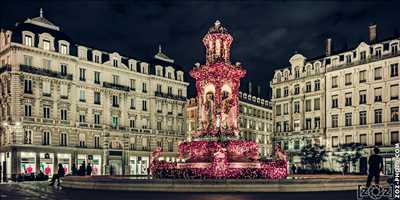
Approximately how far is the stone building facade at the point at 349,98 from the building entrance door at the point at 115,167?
25.4 metres

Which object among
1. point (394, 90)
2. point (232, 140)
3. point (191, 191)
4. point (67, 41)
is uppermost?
point (67, 41)

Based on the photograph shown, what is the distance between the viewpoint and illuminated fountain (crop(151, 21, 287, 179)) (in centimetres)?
2661

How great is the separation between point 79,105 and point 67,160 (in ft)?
25.4

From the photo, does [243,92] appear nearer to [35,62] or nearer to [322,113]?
[322,113]

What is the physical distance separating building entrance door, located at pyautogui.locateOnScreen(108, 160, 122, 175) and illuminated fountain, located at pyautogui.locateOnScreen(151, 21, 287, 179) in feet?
141

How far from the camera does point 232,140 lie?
28719 millimetres

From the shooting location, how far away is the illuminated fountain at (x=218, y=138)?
2661 cm

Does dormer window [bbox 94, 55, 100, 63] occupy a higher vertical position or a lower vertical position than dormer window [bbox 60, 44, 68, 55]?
lower

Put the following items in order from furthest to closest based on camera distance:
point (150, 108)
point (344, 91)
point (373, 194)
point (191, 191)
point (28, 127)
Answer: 1. point (150, 108)
2. point (344, 91)
3. point (28, 127)
4. point (191, 191)
5. point (373, 194)

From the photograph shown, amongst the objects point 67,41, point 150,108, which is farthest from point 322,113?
point 67,41

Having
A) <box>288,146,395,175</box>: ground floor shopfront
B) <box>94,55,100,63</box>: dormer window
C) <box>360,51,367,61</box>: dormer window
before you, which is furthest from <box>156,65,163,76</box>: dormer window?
<box>360,51,367,61</box>: dormer window

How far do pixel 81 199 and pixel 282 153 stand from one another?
13008 millimetres

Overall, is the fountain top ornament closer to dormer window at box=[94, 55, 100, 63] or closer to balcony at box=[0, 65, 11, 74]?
balcony at box=[0, 65, 11, 74]

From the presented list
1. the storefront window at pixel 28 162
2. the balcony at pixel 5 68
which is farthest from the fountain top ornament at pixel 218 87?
the balcony at pixel 5 68
